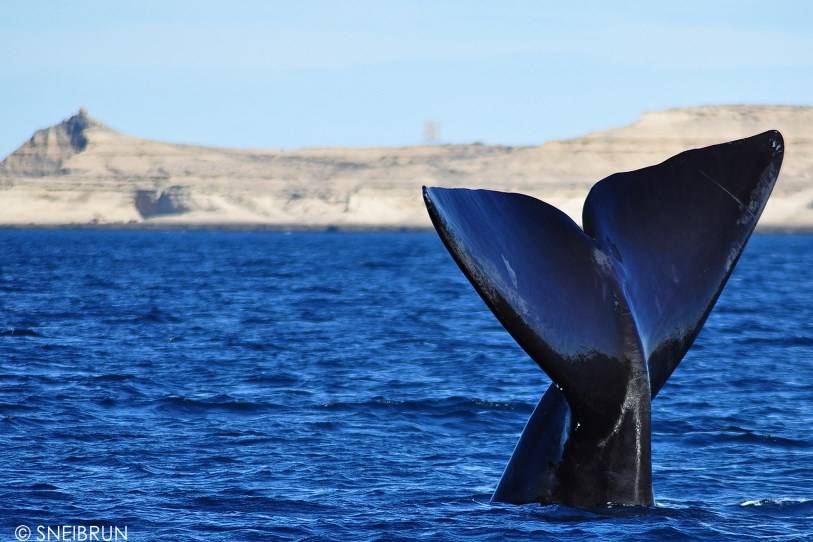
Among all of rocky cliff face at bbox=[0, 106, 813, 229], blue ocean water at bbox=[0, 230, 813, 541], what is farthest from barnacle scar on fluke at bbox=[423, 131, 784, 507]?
rocky cliff face at bbox=[0, 106, 813, 229]

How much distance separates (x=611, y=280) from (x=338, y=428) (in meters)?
6.01

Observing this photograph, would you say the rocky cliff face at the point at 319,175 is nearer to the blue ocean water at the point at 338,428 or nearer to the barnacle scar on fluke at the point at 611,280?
the blue ocean water at the point at 338,428

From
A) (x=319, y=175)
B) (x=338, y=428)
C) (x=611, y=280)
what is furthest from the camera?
(x=319, y=175)

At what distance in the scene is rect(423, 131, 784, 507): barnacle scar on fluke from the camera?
6.61 m

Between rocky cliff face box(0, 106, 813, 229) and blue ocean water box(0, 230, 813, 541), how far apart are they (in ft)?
400

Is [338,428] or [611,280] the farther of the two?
[338,428]

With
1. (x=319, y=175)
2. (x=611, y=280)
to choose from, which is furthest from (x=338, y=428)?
(x=319, y=175)

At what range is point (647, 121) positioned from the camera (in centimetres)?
15800

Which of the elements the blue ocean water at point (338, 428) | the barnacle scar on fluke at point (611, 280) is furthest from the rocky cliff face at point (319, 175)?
the barnacle scar on fluke at point (611, 280)

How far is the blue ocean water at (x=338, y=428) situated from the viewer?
8562mm

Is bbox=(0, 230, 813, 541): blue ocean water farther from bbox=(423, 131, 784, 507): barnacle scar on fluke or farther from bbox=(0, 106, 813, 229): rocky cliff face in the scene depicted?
bbox=(0, 106, 813, 229): rocky cliff face

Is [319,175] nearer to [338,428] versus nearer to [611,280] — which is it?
[338,428]

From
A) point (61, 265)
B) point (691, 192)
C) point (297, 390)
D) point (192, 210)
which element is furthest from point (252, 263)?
point (192, 210)

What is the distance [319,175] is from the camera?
167375 millimetres
